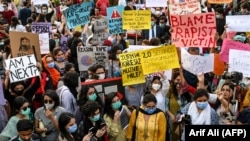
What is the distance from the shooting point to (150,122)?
713 centimetres

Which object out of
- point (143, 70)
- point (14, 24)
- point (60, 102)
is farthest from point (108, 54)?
point (14, 24)

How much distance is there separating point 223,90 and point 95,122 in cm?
200

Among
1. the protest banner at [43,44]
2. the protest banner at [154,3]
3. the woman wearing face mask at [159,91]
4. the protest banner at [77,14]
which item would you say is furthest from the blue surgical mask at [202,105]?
the protest banner at [154,3]

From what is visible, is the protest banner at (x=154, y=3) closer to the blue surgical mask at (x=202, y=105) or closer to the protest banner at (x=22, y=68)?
the protest banner at (x=22, y=68)

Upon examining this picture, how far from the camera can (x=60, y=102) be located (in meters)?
7.88

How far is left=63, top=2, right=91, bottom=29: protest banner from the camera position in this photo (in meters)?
12.0

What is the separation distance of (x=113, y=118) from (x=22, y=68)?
1.77 meters

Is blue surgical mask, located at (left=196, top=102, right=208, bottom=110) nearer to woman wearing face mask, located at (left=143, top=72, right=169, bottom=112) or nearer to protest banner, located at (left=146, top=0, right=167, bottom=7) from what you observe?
woman wearing face mask, located at (left=143, top=72, right=169, bottom=112)

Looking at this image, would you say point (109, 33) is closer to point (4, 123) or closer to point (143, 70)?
point (143, 70)

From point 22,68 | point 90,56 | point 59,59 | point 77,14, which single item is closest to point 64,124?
point 22,68

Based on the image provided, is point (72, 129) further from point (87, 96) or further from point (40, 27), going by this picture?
point (40, 27)

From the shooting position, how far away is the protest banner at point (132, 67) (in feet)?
28.3

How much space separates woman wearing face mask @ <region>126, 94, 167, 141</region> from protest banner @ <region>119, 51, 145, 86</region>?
1.45 meters

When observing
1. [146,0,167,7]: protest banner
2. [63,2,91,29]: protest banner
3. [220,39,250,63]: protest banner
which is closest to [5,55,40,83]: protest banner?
[220,39,250,63]: protest banner
